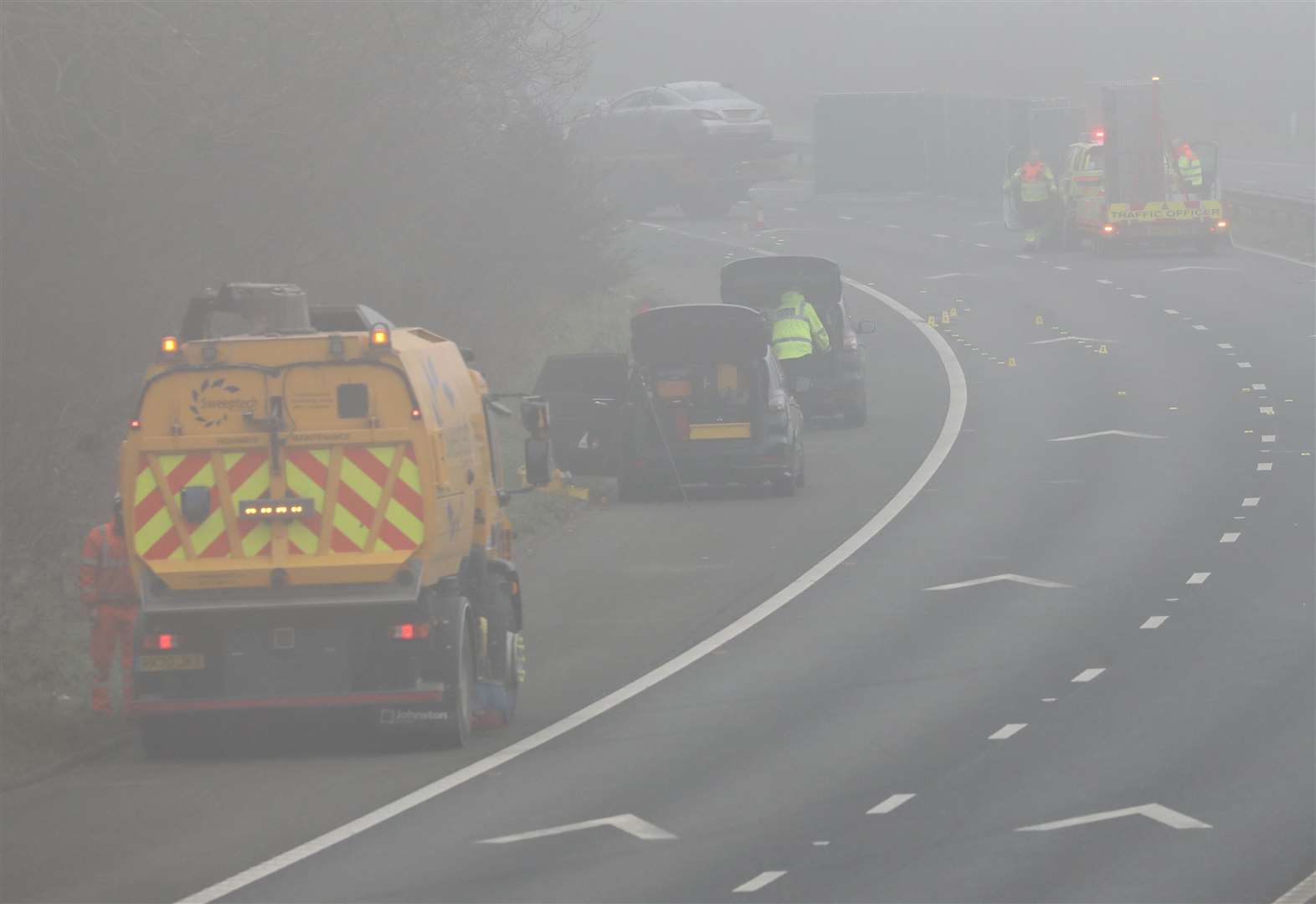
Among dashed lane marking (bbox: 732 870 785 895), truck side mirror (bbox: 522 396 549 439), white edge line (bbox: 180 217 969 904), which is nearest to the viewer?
dashed lane marking (bbox: 732 870 785 895)

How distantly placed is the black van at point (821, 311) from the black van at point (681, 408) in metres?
4.29

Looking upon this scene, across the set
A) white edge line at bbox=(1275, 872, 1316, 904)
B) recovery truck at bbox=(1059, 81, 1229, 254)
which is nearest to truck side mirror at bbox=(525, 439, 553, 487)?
white edge line at bbox=(1275, 872, 1316, 904)

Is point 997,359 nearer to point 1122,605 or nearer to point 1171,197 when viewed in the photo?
point 1171,197

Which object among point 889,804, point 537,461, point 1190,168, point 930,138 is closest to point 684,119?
point 930,138

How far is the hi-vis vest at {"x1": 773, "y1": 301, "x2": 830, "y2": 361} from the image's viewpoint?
30.0 meters

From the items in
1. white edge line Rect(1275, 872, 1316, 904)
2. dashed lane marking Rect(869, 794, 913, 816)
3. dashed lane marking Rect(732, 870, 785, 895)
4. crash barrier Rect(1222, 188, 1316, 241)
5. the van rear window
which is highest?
the van rear window

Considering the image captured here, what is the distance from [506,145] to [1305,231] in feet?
74.2

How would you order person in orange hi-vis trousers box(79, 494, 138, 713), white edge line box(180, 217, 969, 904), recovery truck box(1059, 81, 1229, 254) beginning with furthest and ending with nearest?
recovery truck box(1059, 81, 1229, 254)
person in orange hi-vis trousers box(79, 494, 138, 713)
white edge line box(180, 217, 969, 904)

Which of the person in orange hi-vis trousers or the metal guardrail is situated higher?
the person in orange hi-vis trousers

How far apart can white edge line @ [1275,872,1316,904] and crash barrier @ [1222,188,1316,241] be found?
130 feet

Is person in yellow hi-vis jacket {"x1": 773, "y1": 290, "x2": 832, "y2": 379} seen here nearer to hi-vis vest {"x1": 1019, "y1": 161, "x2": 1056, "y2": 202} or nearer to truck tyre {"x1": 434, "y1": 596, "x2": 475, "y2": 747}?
truck tyre {"x1": 434, "y1": 596, "x2": 475, "y2": 747}

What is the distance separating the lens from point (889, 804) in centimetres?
1302

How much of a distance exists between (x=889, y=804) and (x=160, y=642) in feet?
14.8

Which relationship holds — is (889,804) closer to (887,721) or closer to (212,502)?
(887,721)
